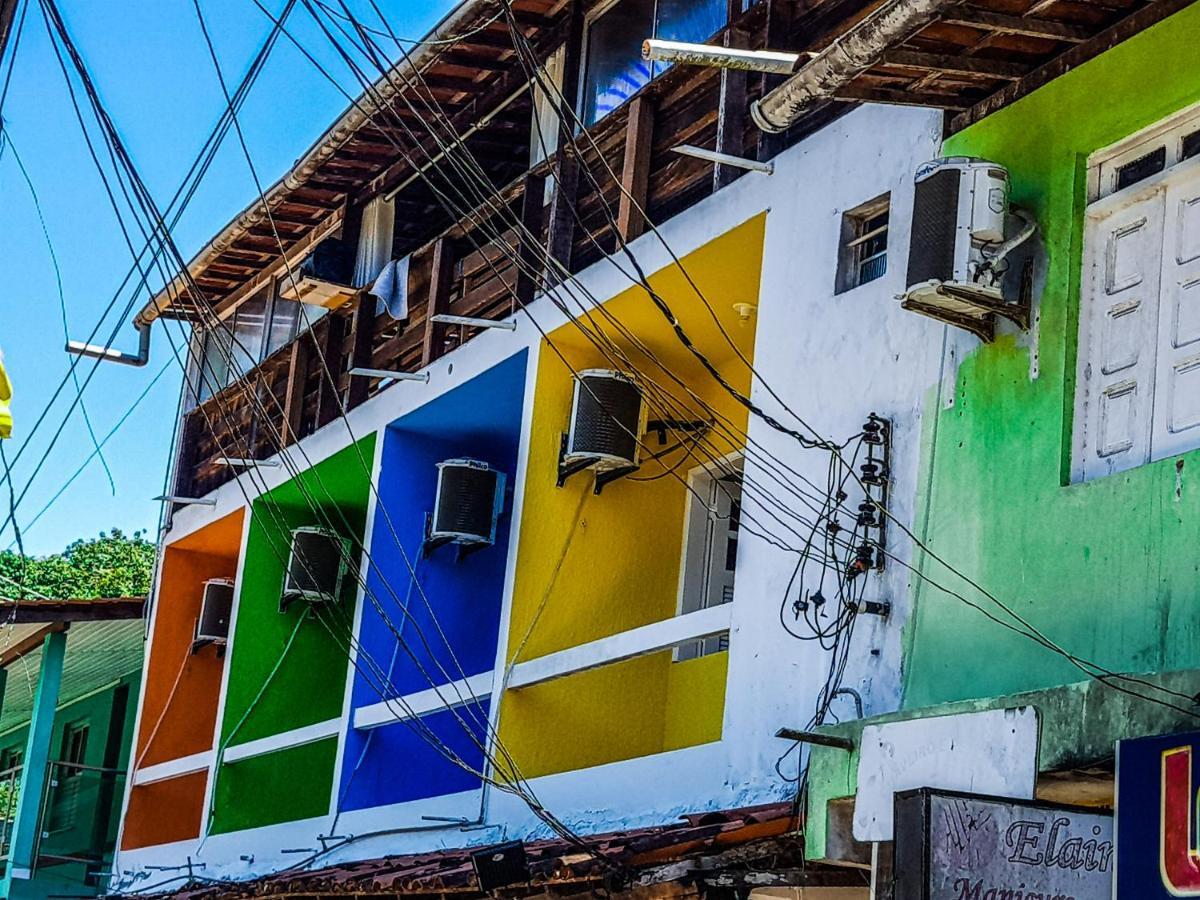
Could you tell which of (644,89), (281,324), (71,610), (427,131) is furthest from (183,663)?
(644,89)

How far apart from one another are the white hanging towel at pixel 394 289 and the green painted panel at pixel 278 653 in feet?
7.68

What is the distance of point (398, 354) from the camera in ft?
49.3

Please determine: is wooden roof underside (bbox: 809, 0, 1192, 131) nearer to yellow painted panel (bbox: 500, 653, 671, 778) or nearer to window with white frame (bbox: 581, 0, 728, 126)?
window with white frame (bbox: 581, 0, 728, 126)

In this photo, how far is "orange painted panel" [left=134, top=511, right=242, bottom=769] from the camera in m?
18.1

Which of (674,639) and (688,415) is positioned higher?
(688,415)

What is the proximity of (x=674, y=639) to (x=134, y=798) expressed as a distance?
30.3 ft

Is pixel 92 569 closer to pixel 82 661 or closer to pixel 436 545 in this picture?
pixel 82 661

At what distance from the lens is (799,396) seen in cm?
986

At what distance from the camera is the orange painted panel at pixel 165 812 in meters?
17.9

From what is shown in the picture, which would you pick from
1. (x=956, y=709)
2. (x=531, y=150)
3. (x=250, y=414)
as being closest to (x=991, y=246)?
(x=956, y=709)

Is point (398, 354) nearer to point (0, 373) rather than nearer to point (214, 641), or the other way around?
point (214, 641)

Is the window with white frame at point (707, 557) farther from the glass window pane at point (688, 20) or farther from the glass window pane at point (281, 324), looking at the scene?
the glass window pane at point (281, 324)

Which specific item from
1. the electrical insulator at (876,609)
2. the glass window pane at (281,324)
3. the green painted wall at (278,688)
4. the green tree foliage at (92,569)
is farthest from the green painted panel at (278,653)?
the green tree foliage at (92,569)

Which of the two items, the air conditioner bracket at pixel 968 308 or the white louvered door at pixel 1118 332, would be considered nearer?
the white louvered door at pixel 1118 332
